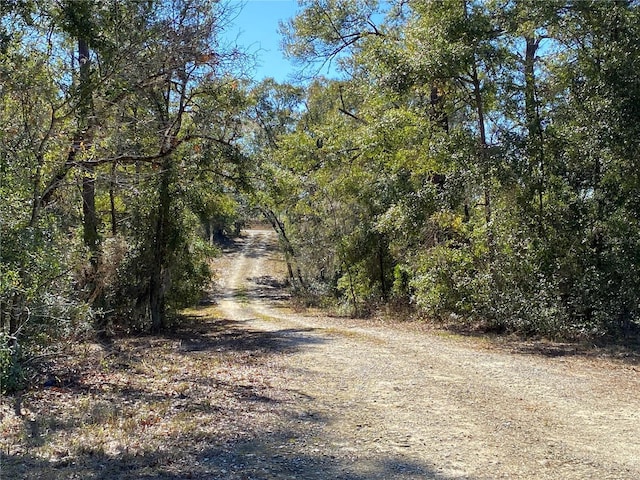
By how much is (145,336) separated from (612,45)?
39.1 ft

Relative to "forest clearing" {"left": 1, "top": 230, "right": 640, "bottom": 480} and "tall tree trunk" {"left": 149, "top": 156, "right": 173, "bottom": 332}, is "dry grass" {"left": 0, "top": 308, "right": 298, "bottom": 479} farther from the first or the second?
"tall tree trunk" {"left": 149, "top": 156, "right": 173, "bottom": 332}

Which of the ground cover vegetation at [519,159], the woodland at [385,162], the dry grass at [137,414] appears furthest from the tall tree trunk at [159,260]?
the dry grass at [137,414]

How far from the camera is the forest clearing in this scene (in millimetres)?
4723

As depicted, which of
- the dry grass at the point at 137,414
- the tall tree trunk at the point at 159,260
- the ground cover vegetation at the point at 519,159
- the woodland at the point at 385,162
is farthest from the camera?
the tall tree trunk at the point at 159,260

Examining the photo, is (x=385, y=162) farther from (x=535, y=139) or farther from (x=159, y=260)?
(x=159, y=260)

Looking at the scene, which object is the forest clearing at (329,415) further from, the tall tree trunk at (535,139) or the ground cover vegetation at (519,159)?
the tall tree trunk at (535,139)

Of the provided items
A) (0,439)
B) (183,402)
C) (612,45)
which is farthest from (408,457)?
(612,45)

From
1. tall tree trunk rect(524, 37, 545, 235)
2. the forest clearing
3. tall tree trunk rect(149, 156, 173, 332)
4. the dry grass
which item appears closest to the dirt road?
the forest clearing

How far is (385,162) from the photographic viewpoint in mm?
17188

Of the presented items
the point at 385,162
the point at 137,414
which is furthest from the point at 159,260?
the point at 137,414

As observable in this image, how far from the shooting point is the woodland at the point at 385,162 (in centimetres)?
756

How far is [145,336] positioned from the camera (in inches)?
538

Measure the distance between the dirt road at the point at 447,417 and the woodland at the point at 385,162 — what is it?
9.47ft

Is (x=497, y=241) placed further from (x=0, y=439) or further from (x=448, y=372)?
(x=0, y=439)
